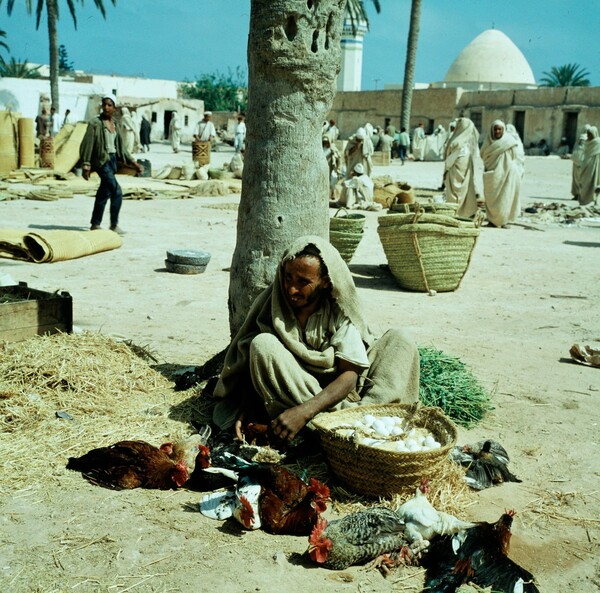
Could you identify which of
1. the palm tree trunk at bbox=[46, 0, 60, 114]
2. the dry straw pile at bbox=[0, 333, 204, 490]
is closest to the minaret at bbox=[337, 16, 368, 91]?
the palm tree trunk at bbox=[46, 0, 60, 114]

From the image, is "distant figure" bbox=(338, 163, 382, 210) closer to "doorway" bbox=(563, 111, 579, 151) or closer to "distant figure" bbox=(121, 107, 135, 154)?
"distant figure" bbox=(121, 107, 135, 154)

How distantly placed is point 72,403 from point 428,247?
4578mm

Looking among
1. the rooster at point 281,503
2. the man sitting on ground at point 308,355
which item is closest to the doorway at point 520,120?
the man sitting on ground at point 308,355

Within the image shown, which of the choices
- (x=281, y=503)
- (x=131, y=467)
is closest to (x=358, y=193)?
(x=131, y=467)

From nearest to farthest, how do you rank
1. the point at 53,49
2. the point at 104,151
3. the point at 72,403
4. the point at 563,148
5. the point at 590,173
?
the point at 72,403 < the point at 104,151 < the point at 590,173 < the point at 53,49 < the point at 563,148

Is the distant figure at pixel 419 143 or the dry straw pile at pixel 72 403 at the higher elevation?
the distant figure at pixel 419 143

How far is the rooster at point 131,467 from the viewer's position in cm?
354

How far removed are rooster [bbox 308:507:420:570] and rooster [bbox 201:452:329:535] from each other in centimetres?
13

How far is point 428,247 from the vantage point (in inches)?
311

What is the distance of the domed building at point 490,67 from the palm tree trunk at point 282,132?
54807 millimetres

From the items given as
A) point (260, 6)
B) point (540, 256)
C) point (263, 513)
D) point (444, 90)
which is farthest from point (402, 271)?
point (444, 90)

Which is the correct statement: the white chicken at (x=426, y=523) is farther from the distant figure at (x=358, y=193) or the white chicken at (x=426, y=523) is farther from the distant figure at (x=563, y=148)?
the distant figure at (x=563, y=148)

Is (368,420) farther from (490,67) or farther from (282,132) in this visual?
(490,67)

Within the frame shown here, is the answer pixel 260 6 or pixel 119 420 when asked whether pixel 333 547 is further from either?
pixel 260 6
